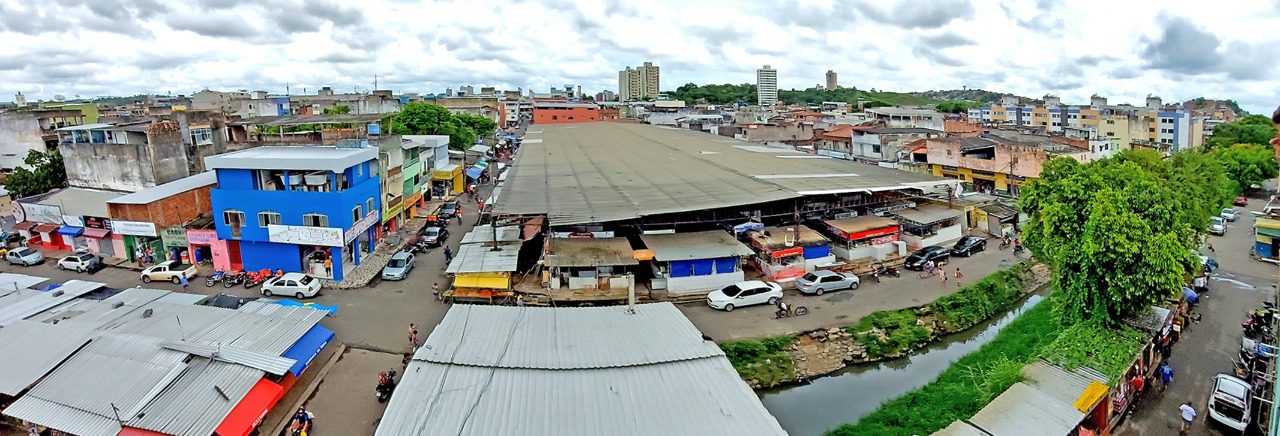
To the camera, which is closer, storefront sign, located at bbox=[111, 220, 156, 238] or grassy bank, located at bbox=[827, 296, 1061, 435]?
grassy bank, located at bbox=[827, 296, 1061, 435]

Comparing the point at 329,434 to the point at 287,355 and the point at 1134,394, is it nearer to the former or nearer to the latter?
the point at 287,355

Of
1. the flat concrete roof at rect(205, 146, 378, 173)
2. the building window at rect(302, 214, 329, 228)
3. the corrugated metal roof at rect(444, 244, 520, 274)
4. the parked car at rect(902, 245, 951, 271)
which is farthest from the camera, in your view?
the parked car at rect(902, 245, 951, 271)

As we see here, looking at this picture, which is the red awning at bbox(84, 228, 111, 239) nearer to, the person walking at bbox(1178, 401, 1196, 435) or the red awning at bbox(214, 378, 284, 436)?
the red awning at bbox(214, 378, 284, 436)

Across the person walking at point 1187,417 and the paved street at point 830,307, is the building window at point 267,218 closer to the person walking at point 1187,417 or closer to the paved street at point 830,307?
the paved street at point 830,307

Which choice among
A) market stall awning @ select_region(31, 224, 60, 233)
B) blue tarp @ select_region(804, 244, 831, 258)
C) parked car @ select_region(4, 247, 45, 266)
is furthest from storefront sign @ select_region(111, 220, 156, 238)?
blue tarp @ select_region(804, 244, 831, 258)

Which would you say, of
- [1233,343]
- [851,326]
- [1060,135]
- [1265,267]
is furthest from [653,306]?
[1060,135]

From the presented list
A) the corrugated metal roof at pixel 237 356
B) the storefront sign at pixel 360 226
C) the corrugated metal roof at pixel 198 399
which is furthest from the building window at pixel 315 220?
the corrugated metal roof at pixel 198 399
